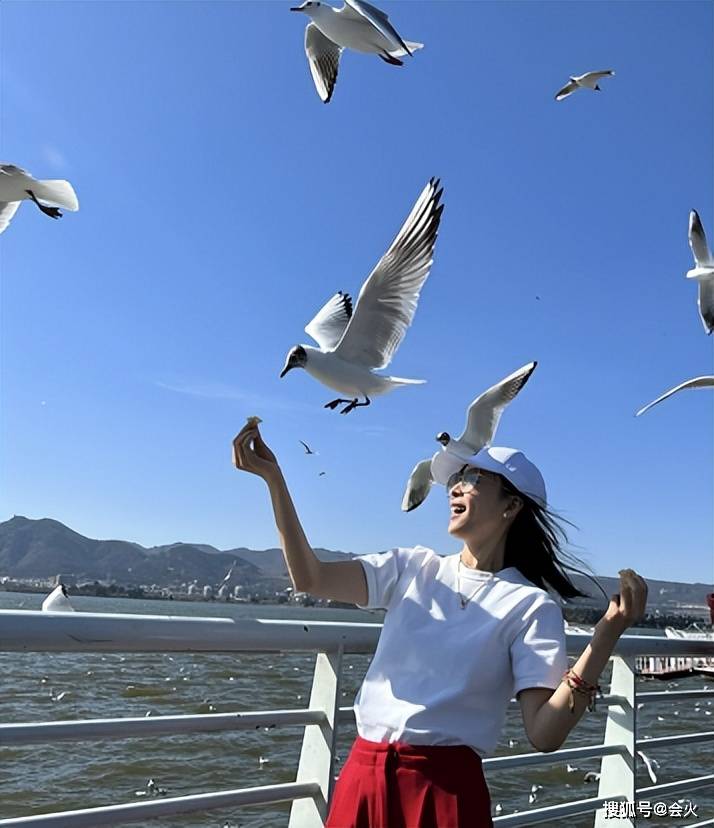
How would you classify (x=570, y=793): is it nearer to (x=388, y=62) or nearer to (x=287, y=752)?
(x=287, y=752)

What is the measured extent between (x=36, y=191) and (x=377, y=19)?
2.02m

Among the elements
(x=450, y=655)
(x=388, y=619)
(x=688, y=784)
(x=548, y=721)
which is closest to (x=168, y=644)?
(x=388, y=619)

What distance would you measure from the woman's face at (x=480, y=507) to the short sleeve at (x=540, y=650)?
22 cm

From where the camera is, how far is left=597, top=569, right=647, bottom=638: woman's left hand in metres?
1.57

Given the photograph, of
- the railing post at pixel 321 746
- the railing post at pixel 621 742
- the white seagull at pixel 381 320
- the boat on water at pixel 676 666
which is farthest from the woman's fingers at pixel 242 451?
the white seagull at pixel 381 320

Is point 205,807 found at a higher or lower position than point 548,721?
lower

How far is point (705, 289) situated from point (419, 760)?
18.5 feet

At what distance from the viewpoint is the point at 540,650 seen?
63.7 inches

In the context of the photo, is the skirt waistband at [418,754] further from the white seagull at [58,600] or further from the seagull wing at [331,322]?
the white seagull at [58,600]

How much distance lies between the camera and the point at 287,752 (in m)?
9.53

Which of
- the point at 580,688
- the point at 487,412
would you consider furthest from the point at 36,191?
the point at 580,688

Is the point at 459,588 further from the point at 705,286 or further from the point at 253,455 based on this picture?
the point at 705,286

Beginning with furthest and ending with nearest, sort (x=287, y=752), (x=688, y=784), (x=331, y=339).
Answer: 1. (x=287, y=752)
2. (x=331, y=339)
3. (x=688, y=784)

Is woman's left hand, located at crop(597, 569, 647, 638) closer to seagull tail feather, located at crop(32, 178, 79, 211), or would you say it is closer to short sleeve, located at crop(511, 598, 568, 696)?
short sleeve, located at crop(511, 598, 568, 696)
